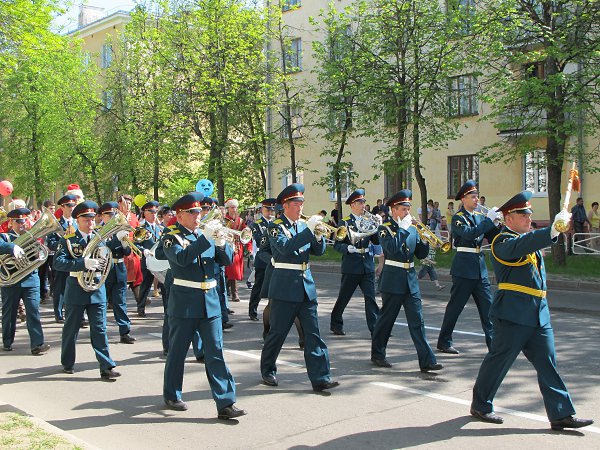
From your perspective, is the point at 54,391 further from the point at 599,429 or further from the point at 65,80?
the point at 65,80

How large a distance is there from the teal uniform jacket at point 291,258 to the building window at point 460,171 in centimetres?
2335

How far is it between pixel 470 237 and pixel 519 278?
102 inches

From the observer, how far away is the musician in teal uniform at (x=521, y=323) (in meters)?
5.56

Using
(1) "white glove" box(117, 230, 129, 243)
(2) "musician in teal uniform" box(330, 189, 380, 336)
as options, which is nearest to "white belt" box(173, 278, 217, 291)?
(1) "white glove" box(117, 230, 129, 243)

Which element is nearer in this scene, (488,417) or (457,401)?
(488,417)

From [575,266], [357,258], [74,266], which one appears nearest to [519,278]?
[357,258]

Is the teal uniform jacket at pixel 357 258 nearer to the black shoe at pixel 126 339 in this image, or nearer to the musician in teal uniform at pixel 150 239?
the black shoe at pixel 126 339

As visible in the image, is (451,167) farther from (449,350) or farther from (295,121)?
(449,350)

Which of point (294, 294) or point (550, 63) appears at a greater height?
point (550, 63)

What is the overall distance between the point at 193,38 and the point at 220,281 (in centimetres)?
2035

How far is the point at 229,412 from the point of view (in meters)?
6.10

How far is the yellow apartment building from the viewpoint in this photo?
89.1ft

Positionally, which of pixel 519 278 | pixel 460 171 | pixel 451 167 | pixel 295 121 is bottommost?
pixel 519 278

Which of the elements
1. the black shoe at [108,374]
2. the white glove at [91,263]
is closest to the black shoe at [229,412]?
the black shoe at [108,374]
